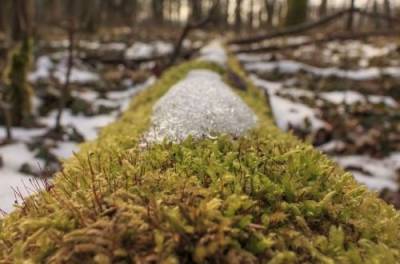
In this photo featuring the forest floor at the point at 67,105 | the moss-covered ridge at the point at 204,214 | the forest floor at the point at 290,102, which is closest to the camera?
the moss-covered ridge at the point at 204,214

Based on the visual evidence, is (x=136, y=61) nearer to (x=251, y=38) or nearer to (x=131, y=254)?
(x=251, y=38)

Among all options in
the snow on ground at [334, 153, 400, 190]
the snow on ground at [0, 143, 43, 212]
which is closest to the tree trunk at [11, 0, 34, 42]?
the snow on ground at [0, 143, 43, 212]

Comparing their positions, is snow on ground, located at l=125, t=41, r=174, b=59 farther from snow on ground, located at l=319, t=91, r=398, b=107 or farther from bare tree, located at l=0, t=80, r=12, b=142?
bare tree, located at l=0, t=80, r=12, b=142

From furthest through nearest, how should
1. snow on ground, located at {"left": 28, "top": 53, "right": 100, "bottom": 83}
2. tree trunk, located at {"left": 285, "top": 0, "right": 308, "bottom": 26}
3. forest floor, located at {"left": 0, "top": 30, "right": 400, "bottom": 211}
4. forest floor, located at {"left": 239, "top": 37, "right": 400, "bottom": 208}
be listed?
1. tree trunk, located at {"left": 285, "top": 0, "right": 308, "bottom": 26}
2. snow on ground, located at {"left": 28, "top": 53, "right": 100, "bottom": 83}
3. forest floor, located at {"left": 239, "top": 37, "right": 400, "bottom": 208}
4. forest floor, located at {"left": 0, "top": 30, "right": 400, "bottom": 211}

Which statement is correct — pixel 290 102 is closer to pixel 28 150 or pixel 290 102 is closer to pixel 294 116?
pixel 294 116

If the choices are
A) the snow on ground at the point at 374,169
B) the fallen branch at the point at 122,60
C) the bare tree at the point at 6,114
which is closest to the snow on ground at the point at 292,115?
the snow on ground at the point at 374,169

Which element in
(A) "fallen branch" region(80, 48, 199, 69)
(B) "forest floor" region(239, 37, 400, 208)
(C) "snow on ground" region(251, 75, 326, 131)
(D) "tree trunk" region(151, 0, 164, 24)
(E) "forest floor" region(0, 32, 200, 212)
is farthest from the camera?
(D) "tree trunk" region(151, 0, 164, 24)

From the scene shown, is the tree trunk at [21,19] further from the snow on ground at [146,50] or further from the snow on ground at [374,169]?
the snow on ground at [374,169]

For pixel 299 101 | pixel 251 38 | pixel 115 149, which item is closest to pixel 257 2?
pixel 251 38
